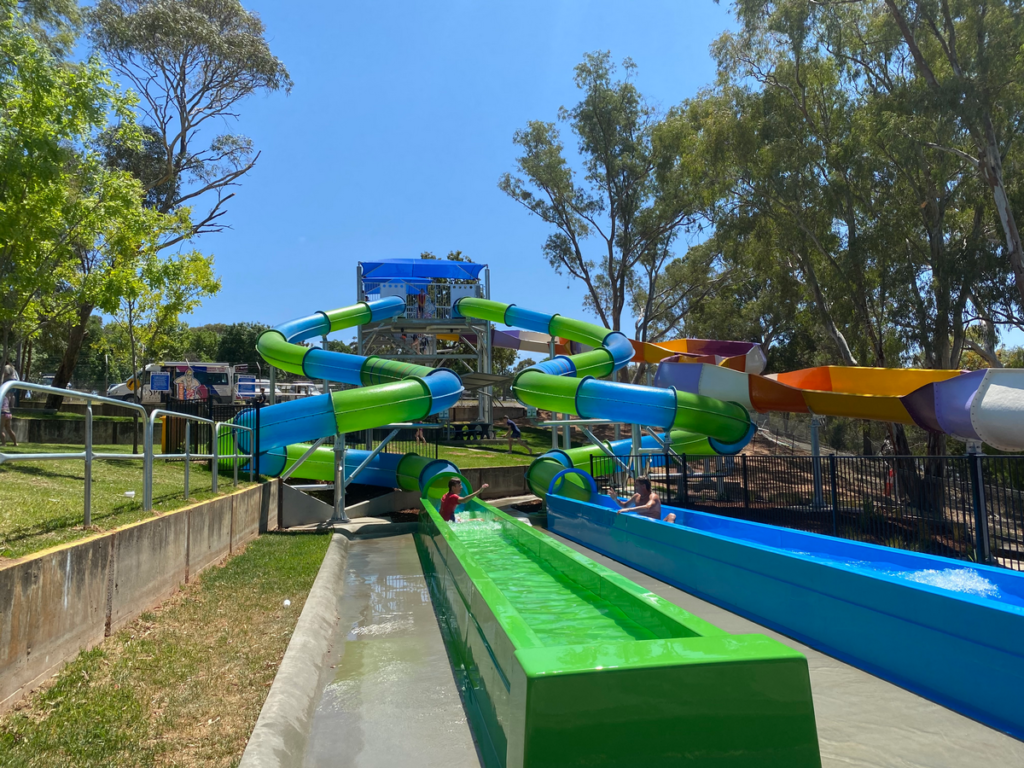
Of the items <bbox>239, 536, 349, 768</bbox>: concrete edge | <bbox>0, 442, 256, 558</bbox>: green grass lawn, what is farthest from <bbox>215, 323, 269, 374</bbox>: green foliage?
<bbox>239, 536, 349, 768</bbox>: concrete edge

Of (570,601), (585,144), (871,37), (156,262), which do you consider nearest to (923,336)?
(871,37)

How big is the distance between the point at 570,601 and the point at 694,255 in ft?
110

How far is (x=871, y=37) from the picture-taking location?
1938cm

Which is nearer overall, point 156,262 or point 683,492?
point 683,492

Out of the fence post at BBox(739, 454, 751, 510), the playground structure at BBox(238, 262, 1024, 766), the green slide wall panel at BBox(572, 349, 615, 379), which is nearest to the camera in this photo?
the playground structure at BBox(238, 262, 1024, 766)

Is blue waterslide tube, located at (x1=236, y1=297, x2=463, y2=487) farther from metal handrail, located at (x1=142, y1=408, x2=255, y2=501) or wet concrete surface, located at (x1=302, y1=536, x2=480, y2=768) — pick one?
wet concrete surface, located at (x1=302, y1=536, x2=480, y2=768)

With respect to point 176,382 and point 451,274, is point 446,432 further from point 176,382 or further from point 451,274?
point 176,382

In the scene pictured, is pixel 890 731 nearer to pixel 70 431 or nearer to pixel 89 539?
pixel 89 539

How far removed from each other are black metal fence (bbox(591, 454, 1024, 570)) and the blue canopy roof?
11.0m

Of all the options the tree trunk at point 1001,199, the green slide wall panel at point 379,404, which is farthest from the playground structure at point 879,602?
the tree trunk at point 1001,199

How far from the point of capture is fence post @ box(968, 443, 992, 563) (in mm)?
8852

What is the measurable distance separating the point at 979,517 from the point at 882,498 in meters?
3.06

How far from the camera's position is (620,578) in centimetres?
610

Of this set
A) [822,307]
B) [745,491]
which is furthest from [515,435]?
[745,491]
